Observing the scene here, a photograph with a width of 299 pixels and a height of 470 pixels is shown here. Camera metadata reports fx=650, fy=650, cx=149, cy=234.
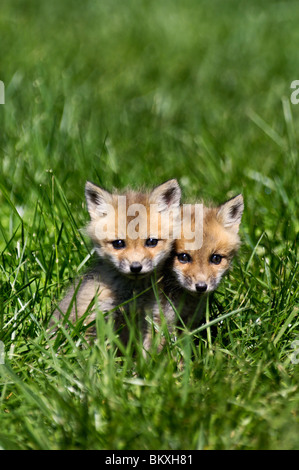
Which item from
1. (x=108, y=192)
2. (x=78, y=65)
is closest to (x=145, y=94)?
(x=78, y=65)

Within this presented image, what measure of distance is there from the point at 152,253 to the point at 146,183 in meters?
1.54

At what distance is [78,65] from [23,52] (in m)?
0.75

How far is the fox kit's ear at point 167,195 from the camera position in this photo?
4.03 meters

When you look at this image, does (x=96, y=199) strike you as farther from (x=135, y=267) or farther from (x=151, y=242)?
(x=135, y=267)

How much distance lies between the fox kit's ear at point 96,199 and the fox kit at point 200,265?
0.53 m

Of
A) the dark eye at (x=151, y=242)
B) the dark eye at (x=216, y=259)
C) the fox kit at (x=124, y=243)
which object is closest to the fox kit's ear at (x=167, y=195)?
the fox kit at (x=124, y=243)

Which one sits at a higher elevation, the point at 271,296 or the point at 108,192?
the point at 108,192

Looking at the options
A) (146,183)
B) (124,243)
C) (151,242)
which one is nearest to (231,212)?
(151,242)

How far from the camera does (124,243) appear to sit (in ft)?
12.8

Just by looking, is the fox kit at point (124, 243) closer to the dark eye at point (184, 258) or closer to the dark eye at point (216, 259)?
the dark eye at point (184, 258)

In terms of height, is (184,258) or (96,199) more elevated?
(96,199)

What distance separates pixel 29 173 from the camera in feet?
18.1

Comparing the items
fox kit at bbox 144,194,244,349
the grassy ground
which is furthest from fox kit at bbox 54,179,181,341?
the grassy ground

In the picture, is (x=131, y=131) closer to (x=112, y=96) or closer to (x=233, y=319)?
(x=112, y=96)
